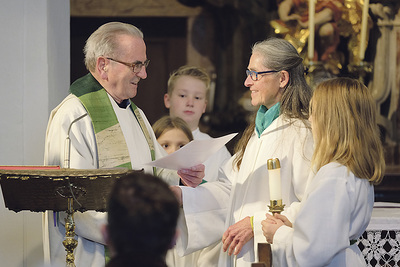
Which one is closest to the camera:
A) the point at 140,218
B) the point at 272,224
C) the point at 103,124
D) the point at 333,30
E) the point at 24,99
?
the point at 140,218

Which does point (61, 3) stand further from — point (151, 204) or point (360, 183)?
point (151, 204)

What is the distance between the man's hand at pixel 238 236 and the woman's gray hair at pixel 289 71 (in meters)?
0.66

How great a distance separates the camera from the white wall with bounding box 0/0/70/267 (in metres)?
4.78

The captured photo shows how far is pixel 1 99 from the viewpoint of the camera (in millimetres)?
4844

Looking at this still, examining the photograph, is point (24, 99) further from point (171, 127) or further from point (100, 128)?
point (171, 127)

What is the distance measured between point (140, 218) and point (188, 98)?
428 centimetres

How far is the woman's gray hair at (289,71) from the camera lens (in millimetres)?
4262

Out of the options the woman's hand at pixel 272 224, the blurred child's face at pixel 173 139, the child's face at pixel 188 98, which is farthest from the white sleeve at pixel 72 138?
the child's face at pixel 188 98

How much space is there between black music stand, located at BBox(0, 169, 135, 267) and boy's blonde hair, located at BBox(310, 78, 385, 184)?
3.09 feet

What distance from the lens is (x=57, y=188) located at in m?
3.52

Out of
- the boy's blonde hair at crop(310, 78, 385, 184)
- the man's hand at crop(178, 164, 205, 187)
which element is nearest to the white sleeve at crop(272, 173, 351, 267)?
the boy's blonde hair at crop(310, 78, 385, 184)

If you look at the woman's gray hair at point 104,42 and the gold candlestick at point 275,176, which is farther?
the woman's gray hair at point 104,42

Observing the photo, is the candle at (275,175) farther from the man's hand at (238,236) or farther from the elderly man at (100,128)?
the elderly man at (100,128)

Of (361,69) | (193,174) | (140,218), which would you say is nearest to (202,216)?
(193,174)
